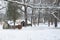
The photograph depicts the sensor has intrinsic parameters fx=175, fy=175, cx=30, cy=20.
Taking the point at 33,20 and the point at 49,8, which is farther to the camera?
the point at 33,20

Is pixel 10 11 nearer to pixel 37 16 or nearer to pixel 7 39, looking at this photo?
pixel 37 16

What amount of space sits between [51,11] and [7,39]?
1053cm

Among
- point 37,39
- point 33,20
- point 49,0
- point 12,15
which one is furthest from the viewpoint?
point 33,20

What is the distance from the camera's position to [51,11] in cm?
1683

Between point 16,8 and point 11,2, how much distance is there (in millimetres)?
1004

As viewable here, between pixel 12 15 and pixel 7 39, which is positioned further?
pixel 12 15

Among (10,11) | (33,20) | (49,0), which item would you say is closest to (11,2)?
(10,11)

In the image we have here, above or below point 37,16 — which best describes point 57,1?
above

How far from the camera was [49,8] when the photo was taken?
1647cm

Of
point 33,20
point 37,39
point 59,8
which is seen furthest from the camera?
point 33,20

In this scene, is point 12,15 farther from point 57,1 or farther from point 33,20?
point 33,20

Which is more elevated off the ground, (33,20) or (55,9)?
(55,9)

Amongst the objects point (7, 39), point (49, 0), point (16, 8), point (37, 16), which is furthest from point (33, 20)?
point (7, 39)

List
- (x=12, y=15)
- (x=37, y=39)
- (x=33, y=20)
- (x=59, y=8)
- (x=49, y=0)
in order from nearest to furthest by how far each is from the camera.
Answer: (x=37, y=39) < (x=59, y=8) < (x=12, y=15) < (x=49, y=0) < (x=33, y=20)
